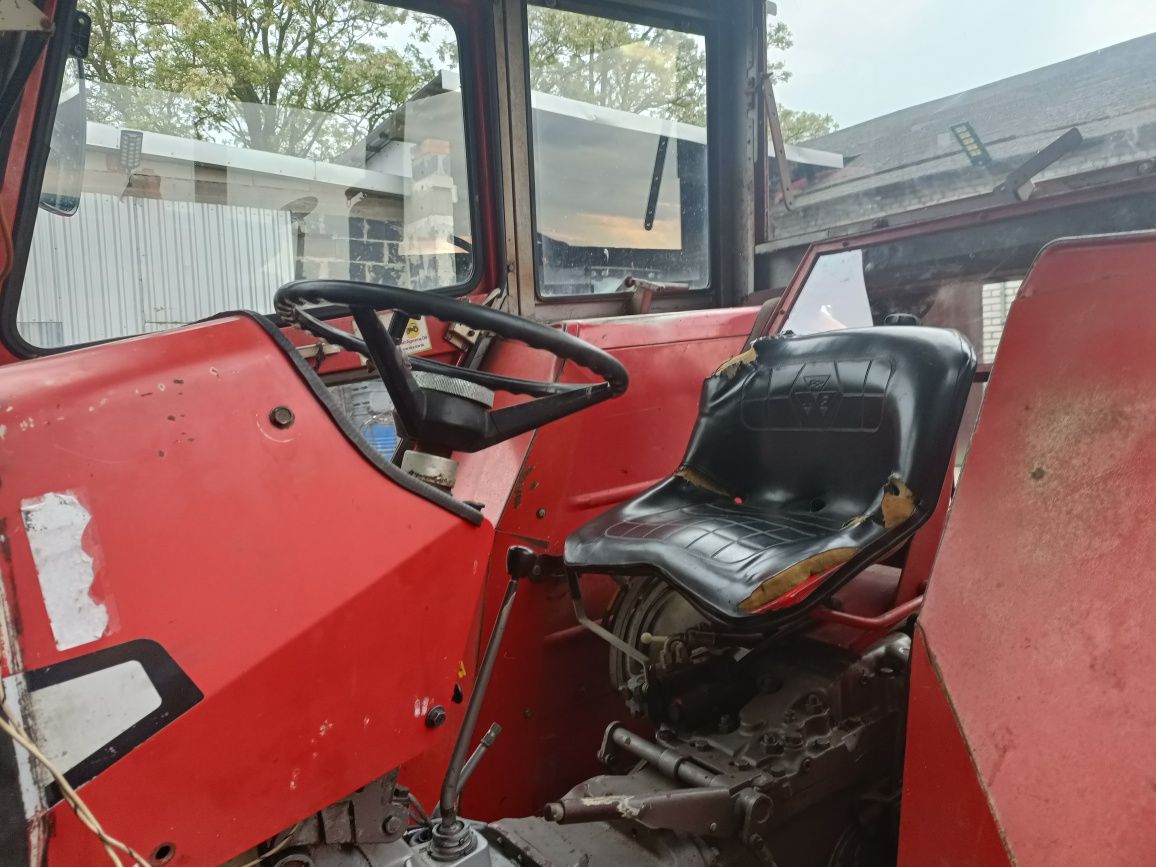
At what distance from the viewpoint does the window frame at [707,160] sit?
7.24ft

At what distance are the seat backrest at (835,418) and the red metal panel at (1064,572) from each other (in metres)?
0.24

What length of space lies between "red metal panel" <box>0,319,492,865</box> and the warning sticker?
117 cm

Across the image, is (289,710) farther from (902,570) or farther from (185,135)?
(185,135)

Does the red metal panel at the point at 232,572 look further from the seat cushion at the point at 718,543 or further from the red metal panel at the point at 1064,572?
the red metal panel at the point at 1064,572

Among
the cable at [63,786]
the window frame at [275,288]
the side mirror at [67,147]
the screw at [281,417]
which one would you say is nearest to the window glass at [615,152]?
the window frame at [275,288]

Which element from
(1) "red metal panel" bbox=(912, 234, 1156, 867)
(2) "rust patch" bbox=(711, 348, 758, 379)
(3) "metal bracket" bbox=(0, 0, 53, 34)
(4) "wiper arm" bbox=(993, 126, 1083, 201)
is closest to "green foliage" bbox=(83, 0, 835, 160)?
(3) "metal bracket" bbox=(0, 0, 53, 34)

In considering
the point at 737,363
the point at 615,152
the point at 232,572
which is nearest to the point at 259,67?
the point at 615,152

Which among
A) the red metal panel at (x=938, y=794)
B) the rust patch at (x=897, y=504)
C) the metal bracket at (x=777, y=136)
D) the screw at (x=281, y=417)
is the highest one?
the metal bracket at (x=777, y=136)

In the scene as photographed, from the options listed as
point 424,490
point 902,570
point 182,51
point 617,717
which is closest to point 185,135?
point 182,51

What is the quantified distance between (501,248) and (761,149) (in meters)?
0.80

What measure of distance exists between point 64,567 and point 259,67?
1416mm

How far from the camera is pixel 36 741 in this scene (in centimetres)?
69

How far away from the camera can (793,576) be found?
3.91 feet

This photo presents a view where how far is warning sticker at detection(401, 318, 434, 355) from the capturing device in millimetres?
2051
